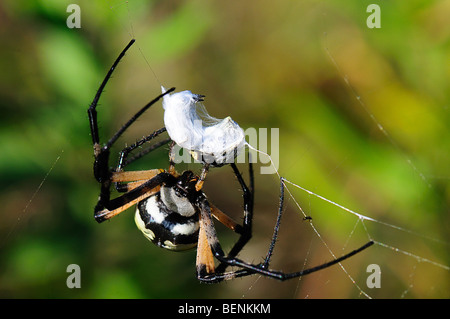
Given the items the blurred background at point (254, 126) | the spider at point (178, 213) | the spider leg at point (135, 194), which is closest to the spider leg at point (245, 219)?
→ the spider at point (178, 213)

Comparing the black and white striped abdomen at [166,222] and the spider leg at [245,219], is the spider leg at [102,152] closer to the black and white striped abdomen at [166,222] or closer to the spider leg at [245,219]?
the black and white striped abdomen at [166,222]

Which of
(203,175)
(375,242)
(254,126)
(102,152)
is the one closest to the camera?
(102,152)

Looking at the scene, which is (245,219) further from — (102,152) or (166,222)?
(102,152)

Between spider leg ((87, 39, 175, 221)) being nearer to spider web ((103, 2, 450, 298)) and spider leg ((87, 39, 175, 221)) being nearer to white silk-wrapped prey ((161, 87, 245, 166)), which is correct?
white silk-wrapped prey ((161, 87, 245, 166))

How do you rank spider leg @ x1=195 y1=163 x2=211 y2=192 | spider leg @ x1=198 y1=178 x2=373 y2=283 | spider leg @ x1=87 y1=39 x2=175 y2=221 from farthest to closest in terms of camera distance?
1. spider leg @ x1=198 y1=178 x2=373 y2=283
2. spider leg @ x1=195 y1=163 x2=211 y2=192
3. spider leg @ x1=87 y1=39 x2=175 y2=221

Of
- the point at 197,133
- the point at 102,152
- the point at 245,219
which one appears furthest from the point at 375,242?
the point at 102,152

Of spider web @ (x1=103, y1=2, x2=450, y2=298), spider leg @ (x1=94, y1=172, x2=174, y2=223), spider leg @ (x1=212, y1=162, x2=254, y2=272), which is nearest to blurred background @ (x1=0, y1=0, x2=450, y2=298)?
spider web @ (x1=103, y1=2, x2=450, y2=298)
